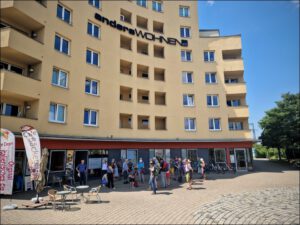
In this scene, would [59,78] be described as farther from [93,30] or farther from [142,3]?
[142,3]

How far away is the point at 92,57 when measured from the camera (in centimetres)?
2252

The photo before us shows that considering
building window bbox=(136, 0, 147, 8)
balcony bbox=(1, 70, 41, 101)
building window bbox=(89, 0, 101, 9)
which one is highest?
building window bbox=(136, 0, 147, 8)

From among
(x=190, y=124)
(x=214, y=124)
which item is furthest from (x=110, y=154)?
(x=214, y=124)

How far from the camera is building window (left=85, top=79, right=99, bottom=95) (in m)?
21.6

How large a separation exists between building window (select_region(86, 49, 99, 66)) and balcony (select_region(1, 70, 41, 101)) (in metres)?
6.46

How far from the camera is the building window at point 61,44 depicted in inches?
758

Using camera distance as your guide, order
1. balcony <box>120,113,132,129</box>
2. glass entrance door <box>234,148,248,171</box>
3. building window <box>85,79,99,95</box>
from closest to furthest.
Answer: building window <box>85,79,99,95</box> → balcony <box>120,113,132,129</box> → glass entrance door <box>234,148,248,171</box>

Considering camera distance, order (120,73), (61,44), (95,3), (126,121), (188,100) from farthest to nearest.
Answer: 1. (188,100)
2. (126,121)
3. (120,73)
4. (95,3)
5. (61,44)

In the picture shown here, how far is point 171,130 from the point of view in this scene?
2670cm

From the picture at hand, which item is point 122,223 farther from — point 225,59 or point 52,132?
point 225,59

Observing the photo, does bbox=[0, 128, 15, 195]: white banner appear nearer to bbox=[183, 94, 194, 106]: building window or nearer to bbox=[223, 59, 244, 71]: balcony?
bbox=[183, 94, 194, 106]: building window

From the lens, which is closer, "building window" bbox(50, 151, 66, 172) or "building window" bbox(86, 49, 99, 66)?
"building window" bbox(50, 151, 66, 172)

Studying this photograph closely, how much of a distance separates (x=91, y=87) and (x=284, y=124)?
27.4 meters

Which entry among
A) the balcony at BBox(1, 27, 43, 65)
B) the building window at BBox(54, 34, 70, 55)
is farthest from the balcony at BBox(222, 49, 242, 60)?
the balcony at BBox(1, 27, 43, 65)
